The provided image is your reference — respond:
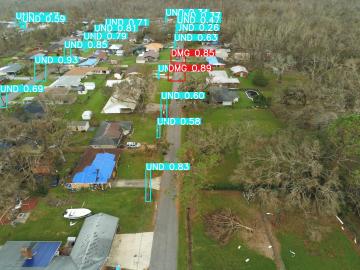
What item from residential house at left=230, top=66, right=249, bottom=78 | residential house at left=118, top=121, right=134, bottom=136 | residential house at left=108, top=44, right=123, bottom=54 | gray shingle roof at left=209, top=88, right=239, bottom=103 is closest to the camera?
residential house at left=118, top=121, right=134, bottom=136

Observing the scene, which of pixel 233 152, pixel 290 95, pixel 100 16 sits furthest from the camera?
pixel 100 16

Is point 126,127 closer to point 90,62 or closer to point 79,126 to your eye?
point 79,126

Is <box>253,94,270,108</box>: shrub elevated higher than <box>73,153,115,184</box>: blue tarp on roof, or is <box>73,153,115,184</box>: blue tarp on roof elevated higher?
<box>253,94,270,108</box>: shrub

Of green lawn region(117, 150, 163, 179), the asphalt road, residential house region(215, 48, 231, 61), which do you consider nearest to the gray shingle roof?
the asphalt road

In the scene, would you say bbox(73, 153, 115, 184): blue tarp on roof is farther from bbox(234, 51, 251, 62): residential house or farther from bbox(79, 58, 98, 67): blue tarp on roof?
bbox(234, 51, 251, 62): residential house

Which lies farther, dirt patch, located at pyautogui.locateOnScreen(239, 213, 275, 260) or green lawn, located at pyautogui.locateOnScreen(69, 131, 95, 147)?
green lawn, located at pyautogui.locateOnScreen(69, 131, 95, 147)

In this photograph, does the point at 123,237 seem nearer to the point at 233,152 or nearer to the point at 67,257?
the point at 67,257

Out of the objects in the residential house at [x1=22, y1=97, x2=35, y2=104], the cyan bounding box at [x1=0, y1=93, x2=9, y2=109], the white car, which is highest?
the residential house at [x1=22, y1=97, x2=35, y2=104]

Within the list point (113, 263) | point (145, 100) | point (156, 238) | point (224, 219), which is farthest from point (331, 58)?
point (113, 263)
